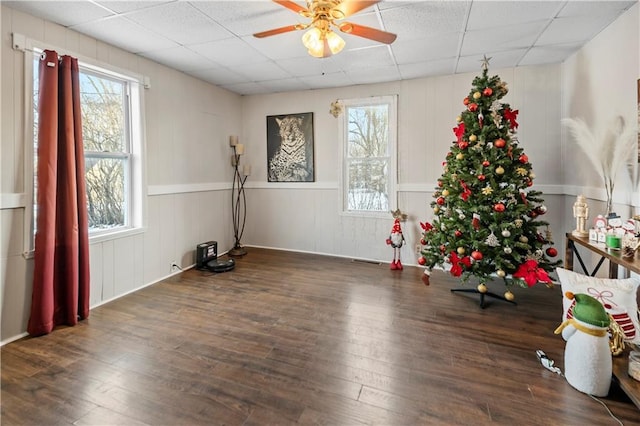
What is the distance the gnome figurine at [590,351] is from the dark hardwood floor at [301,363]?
0.24ft

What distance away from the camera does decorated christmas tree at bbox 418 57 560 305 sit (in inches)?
110

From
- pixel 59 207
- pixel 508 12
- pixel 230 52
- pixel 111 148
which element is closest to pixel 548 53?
pixel 508 12

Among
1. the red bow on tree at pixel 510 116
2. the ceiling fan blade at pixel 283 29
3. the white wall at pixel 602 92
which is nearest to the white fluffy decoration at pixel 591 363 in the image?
the white wall at pixel 602 92

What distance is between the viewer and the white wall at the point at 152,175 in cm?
239

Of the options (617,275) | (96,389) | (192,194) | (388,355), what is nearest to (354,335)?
(388,355)

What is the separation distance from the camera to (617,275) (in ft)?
8.46

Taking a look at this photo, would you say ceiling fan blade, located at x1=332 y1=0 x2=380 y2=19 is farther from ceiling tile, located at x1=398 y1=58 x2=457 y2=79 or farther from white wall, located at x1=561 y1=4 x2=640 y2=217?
white wall, located at x1=561 y1=4 x2=640 y2=217

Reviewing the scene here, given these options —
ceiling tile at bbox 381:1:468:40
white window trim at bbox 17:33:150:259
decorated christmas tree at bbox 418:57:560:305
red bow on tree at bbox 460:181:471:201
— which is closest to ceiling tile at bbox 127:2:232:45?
white window trim at bbox 17:33:150:259

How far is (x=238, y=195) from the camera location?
5207 millimetres

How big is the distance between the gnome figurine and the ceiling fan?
6.84ft

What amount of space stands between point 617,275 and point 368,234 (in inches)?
106

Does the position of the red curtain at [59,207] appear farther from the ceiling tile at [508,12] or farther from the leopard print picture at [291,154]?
the ceiling tile at [508,12]

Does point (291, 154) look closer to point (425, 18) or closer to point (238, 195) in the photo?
point (238, 195)

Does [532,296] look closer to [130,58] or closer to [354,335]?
[354,335]
